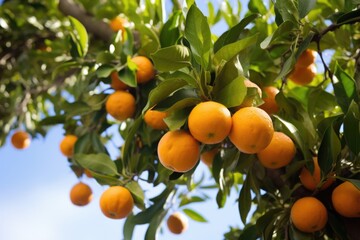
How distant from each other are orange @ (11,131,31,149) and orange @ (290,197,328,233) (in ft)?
5.34

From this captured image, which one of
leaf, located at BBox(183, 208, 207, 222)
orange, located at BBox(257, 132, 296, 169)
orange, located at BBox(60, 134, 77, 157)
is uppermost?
orange, located at BBox(257, 132, 296, 169)

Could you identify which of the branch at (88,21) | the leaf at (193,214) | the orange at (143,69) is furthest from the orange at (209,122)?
the branch at (88,21)

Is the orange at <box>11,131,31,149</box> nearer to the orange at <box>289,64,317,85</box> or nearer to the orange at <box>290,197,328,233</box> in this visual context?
the orange at <box>289,64,317,85</box>

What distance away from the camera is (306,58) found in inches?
52.1

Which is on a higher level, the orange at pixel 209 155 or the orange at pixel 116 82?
the orange at pixel 116 82

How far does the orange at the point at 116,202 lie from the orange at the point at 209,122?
0.38m

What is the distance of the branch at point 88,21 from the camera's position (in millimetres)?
2000

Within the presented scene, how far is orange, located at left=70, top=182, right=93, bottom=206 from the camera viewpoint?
1.57 metres

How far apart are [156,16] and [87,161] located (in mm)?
528

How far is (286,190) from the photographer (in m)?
1.16

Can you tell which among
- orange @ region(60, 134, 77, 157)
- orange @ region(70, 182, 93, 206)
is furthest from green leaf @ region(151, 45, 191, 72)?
orange @ region(70, 182, 93, 206)

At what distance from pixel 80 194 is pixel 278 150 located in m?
0.84

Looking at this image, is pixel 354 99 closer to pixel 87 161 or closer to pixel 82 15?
pixel 87 161

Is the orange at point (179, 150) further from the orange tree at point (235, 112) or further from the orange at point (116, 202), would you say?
the orange at point (116, 202)
